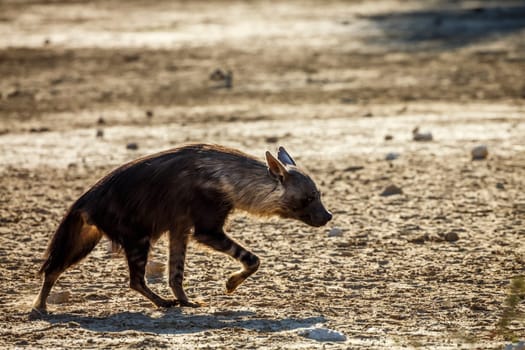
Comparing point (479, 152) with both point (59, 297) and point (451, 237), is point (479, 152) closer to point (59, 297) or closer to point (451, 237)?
point (451, 237)

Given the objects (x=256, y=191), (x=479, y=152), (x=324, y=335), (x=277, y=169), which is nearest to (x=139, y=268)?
(x=256, y=191)

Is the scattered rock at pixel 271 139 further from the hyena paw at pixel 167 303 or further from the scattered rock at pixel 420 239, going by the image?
the hyena paw at pixel 167 303

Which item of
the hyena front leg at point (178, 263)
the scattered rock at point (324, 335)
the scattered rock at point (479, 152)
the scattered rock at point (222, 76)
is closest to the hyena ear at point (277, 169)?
the hyena front leg at point (178, 263)

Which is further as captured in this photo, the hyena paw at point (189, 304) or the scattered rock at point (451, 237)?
the scattered rock at point (451, 237)

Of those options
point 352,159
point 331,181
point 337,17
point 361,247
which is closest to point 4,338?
point 361,247

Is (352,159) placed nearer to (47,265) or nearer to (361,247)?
(361,247)

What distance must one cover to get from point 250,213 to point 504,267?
5.58 ft

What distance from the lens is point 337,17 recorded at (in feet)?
84.5

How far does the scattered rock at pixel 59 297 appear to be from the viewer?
7559 millimetres

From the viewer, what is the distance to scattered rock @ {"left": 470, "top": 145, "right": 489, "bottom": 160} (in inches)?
482

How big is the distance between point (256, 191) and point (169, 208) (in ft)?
1.88

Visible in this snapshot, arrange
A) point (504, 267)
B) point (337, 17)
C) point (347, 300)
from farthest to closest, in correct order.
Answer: point (337, 17), point (504, 267), point (347, 300)

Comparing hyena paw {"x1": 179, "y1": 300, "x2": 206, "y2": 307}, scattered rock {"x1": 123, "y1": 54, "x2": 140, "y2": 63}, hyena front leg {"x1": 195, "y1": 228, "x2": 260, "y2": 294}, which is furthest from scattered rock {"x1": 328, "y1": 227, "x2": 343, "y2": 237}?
scattered rock {"x1": 123, "y1": 54, "x2": 140, "y2": 63}

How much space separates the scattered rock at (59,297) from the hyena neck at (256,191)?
3.70 ft
